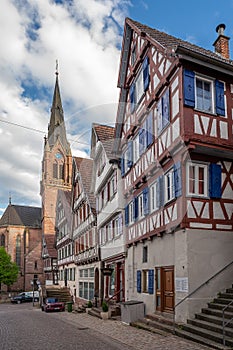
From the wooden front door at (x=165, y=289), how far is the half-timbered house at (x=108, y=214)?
4.61 m

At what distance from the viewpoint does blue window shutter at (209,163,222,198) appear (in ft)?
43.9

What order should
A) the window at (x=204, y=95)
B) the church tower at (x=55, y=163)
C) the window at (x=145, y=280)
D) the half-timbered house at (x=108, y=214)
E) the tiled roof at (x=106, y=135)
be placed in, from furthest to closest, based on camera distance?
the church tower at (x=55, y=163), the tiled roof at (x=106, y=135), the half-timbered house at (x=108, y=214), the window at (x=145, y=280), the window at (x=204, y=95)

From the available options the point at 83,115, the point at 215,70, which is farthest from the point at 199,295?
the point at 83,115

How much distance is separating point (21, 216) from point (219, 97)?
215 feet

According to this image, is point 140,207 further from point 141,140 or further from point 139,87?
point 139,87

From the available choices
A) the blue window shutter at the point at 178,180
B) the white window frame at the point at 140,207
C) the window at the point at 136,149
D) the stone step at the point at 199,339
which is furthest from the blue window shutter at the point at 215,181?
A: the window at the point at 136,149

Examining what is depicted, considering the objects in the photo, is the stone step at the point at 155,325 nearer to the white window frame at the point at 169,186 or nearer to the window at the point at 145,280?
the window at the point at 145,280

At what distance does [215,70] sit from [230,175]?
3571mm

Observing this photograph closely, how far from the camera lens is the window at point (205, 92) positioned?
43.9 ft

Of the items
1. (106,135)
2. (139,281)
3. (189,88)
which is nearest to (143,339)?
(139,281)

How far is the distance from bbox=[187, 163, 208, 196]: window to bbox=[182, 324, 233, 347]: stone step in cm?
404

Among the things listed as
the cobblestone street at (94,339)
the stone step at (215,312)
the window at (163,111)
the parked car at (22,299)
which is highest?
the window at (163,111)

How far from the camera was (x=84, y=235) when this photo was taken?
31172mm

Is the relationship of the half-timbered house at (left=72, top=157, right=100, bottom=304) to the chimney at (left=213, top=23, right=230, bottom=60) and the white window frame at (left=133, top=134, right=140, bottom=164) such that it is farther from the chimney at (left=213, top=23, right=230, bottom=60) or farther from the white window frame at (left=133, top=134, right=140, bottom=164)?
the chimney at (left=213, top=23, right=230, bottom=60)
